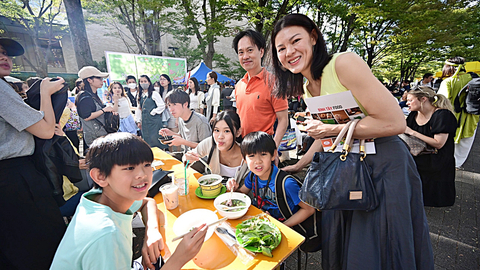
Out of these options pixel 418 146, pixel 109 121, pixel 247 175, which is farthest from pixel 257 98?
pixel 109 121

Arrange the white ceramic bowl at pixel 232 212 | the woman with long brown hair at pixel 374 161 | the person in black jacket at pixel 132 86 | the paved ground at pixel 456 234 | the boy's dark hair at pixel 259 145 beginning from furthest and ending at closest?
the person in black jacket at pixel 132 86
the paved ground at pixel 456 234
the boy's dark hair at pixel 259 145
the white ceramic bowl at pixel 232 212
the woman with long brown hair at pixel 374 161

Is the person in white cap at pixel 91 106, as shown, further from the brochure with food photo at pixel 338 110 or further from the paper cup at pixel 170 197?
the brochure with food photo at pixel 338 110

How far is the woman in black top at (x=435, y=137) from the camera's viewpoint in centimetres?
280

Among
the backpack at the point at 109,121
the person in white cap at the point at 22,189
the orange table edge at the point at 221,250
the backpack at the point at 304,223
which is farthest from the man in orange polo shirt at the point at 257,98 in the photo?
the backpack at the point at 109,121

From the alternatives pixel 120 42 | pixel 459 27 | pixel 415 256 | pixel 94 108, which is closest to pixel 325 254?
pixel 415 256

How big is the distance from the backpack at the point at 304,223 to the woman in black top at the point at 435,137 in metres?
2.27

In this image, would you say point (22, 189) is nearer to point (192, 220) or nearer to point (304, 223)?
point (192, 220)

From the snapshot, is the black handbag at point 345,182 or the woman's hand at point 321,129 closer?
the black handbag at point 345,182

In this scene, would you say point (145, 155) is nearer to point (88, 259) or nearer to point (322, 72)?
point (88, 259)

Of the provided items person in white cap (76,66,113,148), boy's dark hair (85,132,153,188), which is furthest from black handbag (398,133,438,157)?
person in white cap (76,66,113,148)

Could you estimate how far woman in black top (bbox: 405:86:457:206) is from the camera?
9.18ft

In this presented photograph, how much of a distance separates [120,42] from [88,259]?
24.1 meters

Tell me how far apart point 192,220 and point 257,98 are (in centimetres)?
154

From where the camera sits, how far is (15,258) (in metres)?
1.65
